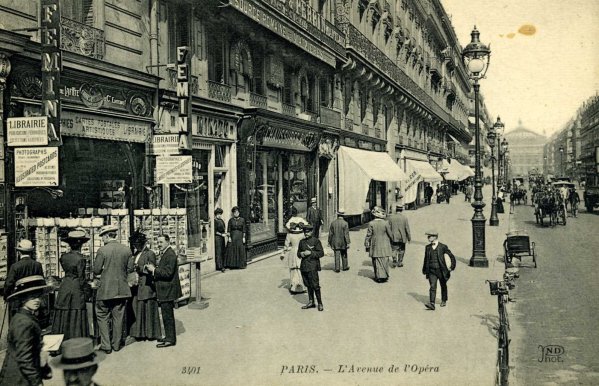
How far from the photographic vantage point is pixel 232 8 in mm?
13312

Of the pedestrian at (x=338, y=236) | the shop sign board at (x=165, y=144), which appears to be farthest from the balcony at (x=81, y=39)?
the pedestrian at (x=338, y=236)

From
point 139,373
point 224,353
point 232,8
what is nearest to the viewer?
point 139,373

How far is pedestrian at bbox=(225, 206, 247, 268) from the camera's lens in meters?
13.9

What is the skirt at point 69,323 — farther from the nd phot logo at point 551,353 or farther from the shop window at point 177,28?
the shop window at point 177,28

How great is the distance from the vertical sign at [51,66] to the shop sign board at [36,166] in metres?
0.29

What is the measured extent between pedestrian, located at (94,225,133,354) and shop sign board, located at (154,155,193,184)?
122 inches

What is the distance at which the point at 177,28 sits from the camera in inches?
507

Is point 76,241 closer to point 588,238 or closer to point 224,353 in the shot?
point 224,353

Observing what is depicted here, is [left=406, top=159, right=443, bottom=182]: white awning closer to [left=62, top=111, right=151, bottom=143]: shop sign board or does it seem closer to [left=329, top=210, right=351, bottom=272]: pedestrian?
[left=329, top=210, right=351, bottom=272]: pedestrian

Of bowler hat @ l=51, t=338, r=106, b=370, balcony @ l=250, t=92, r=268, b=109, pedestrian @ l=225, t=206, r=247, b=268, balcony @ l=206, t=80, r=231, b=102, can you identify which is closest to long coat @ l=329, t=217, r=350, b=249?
pedestrian @ l=225, t=206, r=247, b=268

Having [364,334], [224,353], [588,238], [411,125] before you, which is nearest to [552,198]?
[588,238]

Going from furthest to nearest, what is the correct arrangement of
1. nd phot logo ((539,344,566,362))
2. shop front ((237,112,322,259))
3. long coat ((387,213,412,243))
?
shop front ((237,112,322,259)) → long coat ((387,213,412,243)) → nd phot logo ((539,344,566,362))

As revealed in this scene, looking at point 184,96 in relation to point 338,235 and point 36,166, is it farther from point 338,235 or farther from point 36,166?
point 338,235

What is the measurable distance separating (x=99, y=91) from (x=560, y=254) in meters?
13.6
